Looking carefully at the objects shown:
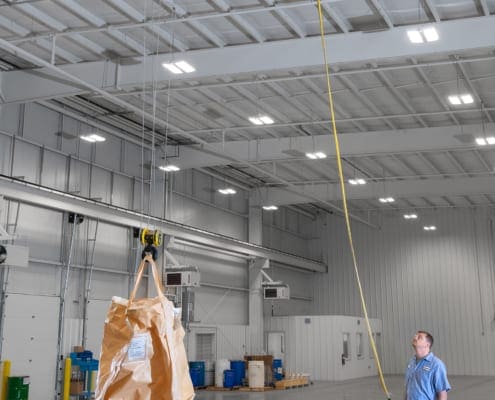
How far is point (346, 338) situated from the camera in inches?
1232

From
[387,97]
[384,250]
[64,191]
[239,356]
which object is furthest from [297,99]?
[384,250]

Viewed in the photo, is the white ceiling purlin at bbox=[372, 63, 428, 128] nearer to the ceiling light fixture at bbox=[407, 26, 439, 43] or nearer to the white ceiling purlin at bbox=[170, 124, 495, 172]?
the white ceiling purlin at bbox=[170, 124, 495, 172]

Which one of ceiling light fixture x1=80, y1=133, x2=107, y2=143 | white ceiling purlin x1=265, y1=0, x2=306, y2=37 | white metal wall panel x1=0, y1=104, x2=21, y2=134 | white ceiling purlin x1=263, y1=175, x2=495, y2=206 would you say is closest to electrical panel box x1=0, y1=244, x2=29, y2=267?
white metal wall panel x1=0, y1=104, x2=21, y2=134

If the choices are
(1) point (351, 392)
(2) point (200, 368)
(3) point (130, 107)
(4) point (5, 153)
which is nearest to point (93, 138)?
(4) point (5, 153)

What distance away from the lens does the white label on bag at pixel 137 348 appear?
5.43 metres

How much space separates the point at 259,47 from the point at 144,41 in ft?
9.32

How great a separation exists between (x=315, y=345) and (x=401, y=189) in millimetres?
8385

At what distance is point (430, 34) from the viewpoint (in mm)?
13359

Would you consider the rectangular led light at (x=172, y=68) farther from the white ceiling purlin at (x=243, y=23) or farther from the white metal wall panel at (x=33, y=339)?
the white metal wall panel at (x=33, y=339)

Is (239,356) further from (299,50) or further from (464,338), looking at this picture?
(299,50)

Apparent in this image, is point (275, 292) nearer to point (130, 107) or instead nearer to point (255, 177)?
point (255, 177)

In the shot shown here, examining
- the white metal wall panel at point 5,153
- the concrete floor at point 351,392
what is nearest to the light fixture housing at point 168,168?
the white metal wall panel at point 5,153

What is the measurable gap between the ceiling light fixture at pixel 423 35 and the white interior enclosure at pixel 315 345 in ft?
61.5

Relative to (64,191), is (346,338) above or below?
below
